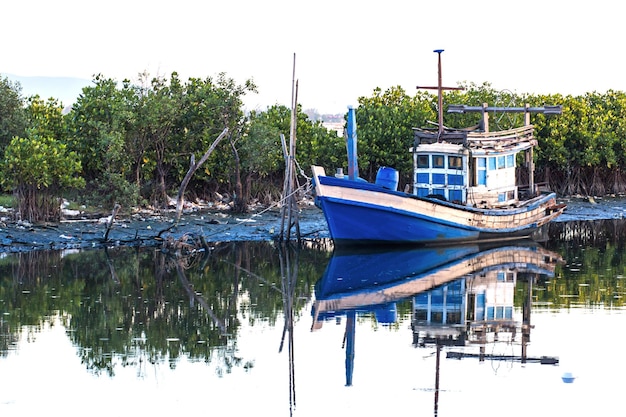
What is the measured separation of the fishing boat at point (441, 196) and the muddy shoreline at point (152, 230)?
12.3 ft

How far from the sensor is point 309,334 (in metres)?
17.9

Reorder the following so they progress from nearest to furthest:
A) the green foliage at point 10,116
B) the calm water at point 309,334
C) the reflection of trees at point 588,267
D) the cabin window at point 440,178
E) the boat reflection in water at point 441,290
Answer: the calm water at point 309,334 → the boat reflection in water at point 441,290 → the reflection of trees at point 588,267 → the cabin window at point 440,178 → the green foliage at point 10,116

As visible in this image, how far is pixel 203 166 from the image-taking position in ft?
129

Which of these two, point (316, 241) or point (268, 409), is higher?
point (316, 241)

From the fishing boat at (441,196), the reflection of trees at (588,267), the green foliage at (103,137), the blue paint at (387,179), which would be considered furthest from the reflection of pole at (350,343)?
the green foliage at (103,137)

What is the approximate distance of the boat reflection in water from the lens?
59.0 ft

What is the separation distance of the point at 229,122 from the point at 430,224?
1235cm

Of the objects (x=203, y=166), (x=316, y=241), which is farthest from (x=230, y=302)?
(x=203, y=166)

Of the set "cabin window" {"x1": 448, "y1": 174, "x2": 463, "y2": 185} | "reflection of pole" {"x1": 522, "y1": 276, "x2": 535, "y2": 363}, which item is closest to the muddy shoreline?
"cabin window" {"x1": 448, "y1": 174, "x2": 463, "y2": 185}

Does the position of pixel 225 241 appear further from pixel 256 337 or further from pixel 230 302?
pixel 256 337

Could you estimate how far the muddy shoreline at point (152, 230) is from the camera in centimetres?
2962

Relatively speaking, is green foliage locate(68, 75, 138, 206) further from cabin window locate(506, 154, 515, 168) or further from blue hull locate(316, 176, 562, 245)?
cabin window locate(506, 154, 515, 168)

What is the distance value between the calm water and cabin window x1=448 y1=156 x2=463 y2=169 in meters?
3.17

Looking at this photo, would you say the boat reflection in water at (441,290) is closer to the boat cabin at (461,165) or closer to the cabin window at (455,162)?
the boat cabin at (461,165)
